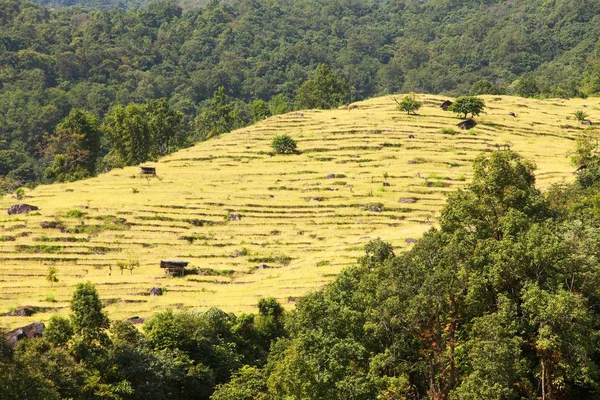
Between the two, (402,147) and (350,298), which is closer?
(350,298)

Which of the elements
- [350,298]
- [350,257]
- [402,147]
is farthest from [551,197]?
[402,147]

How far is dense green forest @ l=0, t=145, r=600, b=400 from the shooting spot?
3072cm

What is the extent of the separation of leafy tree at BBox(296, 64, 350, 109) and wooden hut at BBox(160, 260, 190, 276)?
86591 mm

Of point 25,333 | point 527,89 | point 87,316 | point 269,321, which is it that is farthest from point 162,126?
point 527,89

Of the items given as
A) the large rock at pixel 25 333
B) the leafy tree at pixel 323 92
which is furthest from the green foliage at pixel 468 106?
the large rock at pixel 25 333

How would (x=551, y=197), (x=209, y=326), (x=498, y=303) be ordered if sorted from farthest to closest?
(x=551, y=197) → (x=209, y=326) → (x=498, y=303)

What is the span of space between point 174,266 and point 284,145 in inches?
1683

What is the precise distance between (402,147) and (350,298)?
212 feet

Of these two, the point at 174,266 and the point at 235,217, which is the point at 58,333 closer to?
the point at 174,266

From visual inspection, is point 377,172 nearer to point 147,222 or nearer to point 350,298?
point 147,222

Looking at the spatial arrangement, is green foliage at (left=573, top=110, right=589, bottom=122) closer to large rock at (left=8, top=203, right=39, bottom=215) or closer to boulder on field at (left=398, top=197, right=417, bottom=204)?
boulder on field at (left=398, top=197, right=417, bottom=204)

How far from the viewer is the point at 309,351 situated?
33.4 m

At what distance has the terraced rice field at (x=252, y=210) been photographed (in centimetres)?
5931

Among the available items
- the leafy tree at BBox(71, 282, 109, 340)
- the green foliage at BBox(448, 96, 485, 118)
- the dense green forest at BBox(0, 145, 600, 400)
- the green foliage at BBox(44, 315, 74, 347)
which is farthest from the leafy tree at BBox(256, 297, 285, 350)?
the green foliage at BBox(448, 96, 485, 118)
